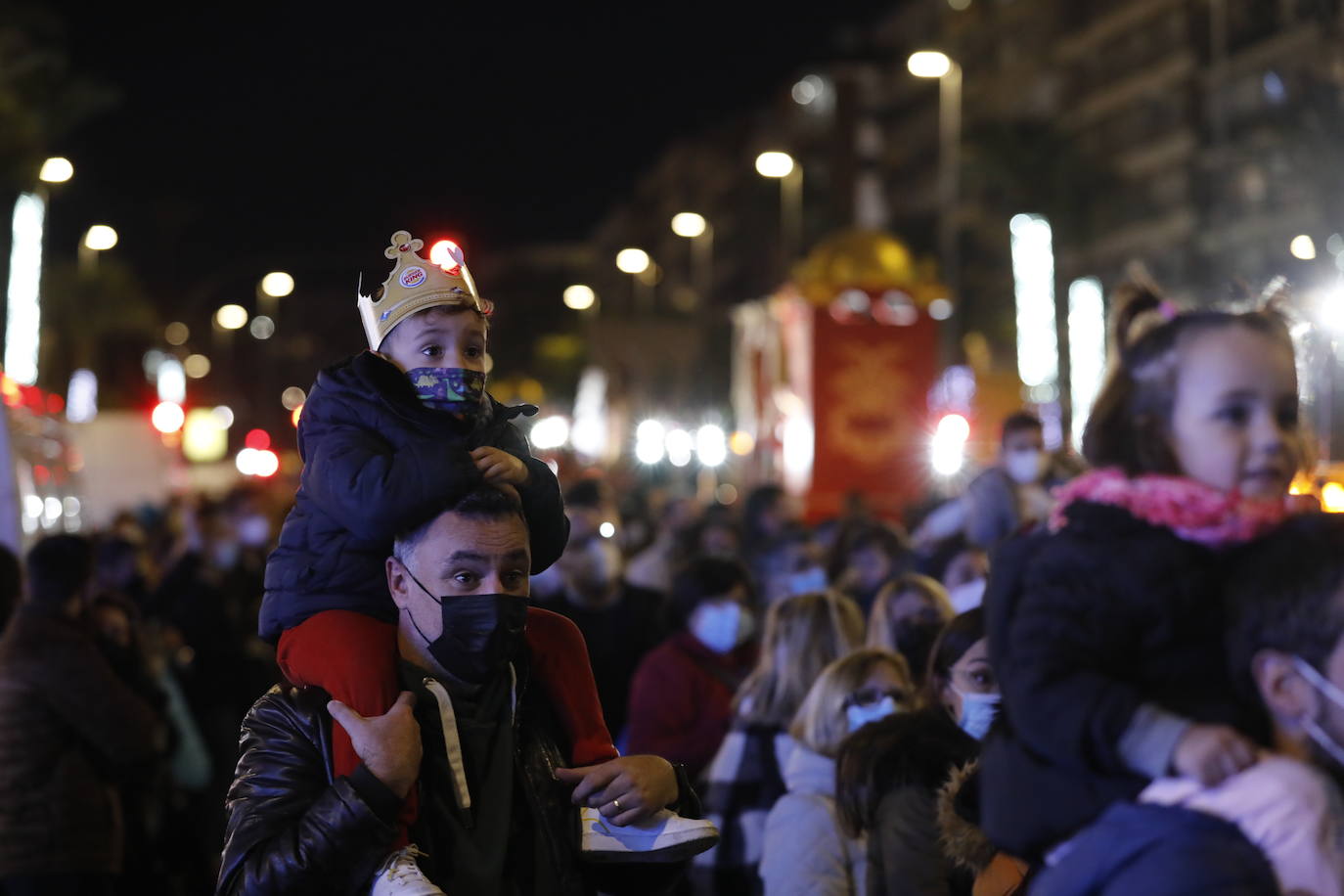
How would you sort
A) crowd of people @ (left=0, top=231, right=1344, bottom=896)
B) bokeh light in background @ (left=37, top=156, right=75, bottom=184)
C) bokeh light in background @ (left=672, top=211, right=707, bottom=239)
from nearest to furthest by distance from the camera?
crowd of people @ (left=0, top=231, right=1344, bottom=896), bokeh light in background @ (left=37, top=156, right=75, bottom=184), bokeh light in background @ (left=672, top=211, right=707, bottom=239)

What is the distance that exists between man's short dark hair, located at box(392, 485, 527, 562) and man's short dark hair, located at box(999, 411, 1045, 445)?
21.7ft

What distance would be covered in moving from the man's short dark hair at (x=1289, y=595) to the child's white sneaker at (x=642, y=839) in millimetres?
1441

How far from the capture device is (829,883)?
18.1 feet

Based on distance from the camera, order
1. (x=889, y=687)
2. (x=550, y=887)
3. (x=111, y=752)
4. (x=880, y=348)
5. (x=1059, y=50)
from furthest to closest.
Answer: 1. (x=1059, y=50)
2. (x=880, y=348)
3. (x=111, y=752)
4. (x=889, y=687)
5. (x=550, y=887)

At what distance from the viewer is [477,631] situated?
3.79 meters

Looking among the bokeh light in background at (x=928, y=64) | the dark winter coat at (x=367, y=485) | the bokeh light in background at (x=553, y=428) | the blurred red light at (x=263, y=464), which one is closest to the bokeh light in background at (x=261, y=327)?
the bokeh light in background at (x=553, y=428)

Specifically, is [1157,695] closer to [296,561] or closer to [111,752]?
[296,561]

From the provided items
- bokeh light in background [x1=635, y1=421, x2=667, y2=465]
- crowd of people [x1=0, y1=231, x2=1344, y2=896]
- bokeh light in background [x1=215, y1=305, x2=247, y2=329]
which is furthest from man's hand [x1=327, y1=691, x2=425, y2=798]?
bokeh light in background [x1=215, y1=305, x2=247, y2=329]

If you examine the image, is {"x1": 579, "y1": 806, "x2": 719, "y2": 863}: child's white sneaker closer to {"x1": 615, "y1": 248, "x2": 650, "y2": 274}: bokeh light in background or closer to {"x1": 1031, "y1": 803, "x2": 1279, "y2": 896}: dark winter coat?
{"x1": 1031, "y1": 803, "x2": 1279, "y2": 896}: dark winter coat

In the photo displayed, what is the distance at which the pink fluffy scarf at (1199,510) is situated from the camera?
2906 mm

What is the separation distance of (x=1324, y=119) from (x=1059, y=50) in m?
59.2

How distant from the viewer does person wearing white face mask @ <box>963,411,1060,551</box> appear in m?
10.1

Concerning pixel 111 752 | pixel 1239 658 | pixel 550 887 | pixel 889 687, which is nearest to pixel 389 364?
pixel 550 887

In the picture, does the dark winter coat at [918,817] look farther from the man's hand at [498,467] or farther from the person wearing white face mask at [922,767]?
the man's hand at [498,467]
